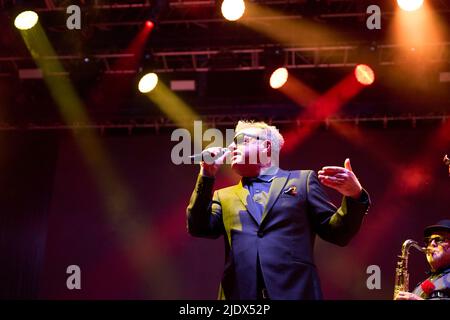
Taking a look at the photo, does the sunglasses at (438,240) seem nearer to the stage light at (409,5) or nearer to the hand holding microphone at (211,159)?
the stage light at (409,5)

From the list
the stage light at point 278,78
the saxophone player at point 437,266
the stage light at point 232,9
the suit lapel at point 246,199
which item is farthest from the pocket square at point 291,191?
the stage light at point 278,78

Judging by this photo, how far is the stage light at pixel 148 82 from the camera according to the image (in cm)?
636

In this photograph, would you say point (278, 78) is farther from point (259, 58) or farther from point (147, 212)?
point (147, 212)

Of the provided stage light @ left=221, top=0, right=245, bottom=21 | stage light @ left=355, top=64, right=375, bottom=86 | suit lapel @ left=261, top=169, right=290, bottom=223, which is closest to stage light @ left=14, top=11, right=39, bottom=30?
stage light @ left=221, top=0, right=245, bottom=21

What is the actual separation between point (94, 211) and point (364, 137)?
3323 mm

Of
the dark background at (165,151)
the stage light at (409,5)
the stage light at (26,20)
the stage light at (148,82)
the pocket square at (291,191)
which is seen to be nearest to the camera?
the pocket square at (291,191)

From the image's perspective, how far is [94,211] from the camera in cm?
694

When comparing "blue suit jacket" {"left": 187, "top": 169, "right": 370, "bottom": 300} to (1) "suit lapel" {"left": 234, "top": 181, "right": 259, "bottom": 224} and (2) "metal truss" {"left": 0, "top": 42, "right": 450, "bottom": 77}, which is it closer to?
(1) "suit lapel" {"left": 234, "top": 181, "right": 259, "bottom": 224}

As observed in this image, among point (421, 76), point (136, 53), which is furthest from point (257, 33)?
point (421, 76)

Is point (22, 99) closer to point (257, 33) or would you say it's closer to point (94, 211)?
point (94, 211)

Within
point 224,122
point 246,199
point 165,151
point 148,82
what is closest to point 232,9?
point 148,82

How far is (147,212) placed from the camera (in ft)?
22.4

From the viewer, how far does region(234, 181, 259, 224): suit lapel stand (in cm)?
248

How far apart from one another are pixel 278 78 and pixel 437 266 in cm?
292
